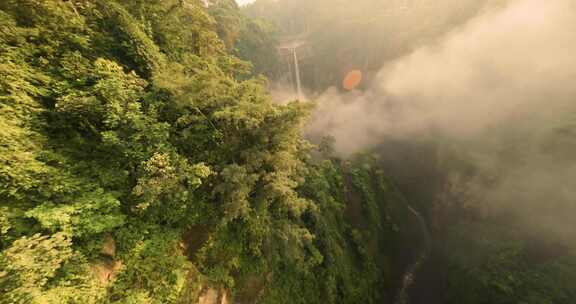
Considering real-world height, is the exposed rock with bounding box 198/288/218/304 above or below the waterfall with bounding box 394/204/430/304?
above

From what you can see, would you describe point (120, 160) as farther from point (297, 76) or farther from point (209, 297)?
point (297, 76)

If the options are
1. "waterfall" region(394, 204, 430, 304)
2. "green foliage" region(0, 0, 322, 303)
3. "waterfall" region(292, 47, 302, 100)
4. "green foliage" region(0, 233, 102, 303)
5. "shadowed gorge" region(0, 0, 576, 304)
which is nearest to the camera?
"green foliage" region(0, 233, 102, 303)

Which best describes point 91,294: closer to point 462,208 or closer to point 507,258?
point 507,258

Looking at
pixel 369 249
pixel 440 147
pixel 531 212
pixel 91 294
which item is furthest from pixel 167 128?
pixel 440 147

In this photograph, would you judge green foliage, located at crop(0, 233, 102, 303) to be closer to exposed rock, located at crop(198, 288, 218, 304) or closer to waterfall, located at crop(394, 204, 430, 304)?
exposed rock, located at crop(198, 288, 218, 304)

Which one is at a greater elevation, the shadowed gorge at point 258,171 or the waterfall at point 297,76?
the waterfall at point 297,76

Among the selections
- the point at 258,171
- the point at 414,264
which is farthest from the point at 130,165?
the point at 414,264

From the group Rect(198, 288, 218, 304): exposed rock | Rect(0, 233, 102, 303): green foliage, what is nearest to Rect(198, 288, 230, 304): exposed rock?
Rect(198, 288, 218, 304): exposed rock

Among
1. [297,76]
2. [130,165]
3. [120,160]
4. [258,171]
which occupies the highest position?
[297,76]

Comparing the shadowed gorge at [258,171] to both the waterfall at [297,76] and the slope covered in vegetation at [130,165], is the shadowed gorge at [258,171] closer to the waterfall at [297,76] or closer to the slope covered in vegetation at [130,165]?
the slope covered in vegetation at [130,165]

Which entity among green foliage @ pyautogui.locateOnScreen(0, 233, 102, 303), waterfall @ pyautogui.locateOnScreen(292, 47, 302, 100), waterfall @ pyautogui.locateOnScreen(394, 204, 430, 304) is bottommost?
A: waterfall @ pyautogui.locateOnScreen(394, 204, 430, 304)

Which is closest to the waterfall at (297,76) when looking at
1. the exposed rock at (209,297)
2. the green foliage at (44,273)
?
the exposed rock at (209,297)
